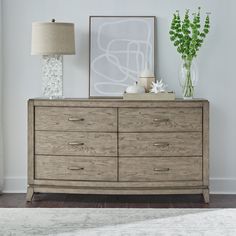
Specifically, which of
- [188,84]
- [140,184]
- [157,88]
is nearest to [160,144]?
[140,184]

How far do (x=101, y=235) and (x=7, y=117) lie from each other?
5.78ft

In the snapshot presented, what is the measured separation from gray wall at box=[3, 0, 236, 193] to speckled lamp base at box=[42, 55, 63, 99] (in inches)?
8.4

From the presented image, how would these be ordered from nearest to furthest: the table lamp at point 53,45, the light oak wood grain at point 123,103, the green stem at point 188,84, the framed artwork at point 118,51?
the light oak wood grain at point 123,103
the table lamp at point 53,45
the green stem at point 188,84
the framed artwork at point 118,51

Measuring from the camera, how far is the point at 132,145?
15.0 feet

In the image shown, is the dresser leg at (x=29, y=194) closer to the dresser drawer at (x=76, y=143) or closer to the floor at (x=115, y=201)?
the floor at (x=115, y=201)

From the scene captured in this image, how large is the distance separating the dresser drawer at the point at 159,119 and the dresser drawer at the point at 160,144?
0.15 ft

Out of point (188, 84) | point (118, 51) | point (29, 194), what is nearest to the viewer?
point (29, 194)

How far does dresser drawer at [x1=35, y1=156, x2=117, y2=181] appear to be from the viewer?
180 inches

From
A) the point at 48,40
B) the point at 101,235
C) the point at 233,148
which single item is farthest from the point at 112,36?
the point at 101,235

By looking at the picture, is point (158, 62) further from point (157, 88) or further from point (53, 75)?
point (53, 75)

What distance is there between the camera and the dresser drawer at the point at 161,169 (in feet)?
15.0

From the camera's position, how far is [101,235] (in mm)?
3693

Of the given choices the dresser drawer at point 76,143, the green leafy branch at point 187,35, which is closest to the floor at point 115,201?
the dresser drawer at point 76,143

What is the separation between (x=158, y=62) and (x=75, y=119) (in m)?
0.92
